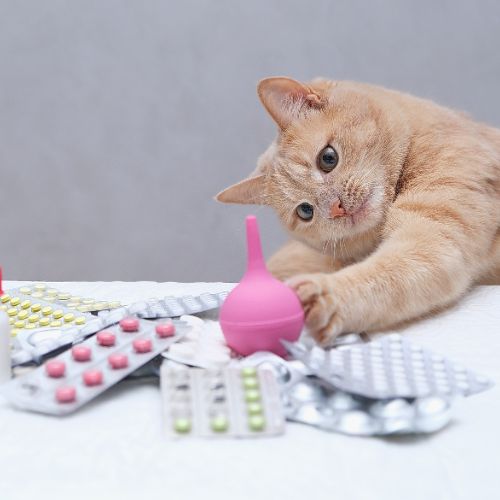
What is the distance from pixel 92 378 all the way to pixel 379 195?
779 millimetres

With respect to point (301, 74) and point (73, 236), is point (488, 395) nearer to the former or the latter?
point (301, 74)

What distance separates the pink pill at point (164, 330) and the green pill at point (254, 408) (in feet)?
0.76

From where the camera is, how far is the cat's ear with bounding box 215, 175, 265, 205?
63.4 inches

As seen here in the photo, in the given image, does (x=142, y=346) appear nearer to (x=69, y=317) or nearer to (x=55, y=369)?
(x=55, y=369)

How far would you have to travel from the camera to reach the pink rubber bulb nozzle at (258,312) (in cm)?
88

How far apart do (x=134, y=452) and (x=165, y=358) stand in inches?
8.3

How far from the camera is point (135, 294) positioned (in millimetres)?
1428

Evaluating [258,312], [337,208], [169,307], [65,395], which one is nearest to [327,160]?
[337,208]

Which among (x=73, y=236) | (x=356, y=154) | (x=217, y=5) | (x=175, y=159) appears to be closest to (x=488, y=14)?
(x=217, y=5)

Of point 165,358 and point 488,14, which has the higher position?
point 488,14

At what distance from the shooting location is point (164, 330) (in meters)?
0.91

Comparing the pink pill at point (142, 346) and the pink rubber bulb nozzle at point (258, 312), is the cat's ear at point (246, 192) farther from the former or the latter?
the pink pill at point (142, 346)

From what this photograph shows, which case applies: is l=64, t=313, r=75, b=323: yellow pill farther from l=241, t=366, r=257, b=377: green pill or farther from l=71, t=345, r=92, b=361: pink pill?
l=241, t=366, r=257, b=377: green pill

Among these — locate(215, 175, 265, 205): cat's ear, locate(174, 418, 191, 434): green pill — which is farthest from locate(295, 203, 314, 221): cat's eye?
locate(174, 418, 191, 434): green pill
